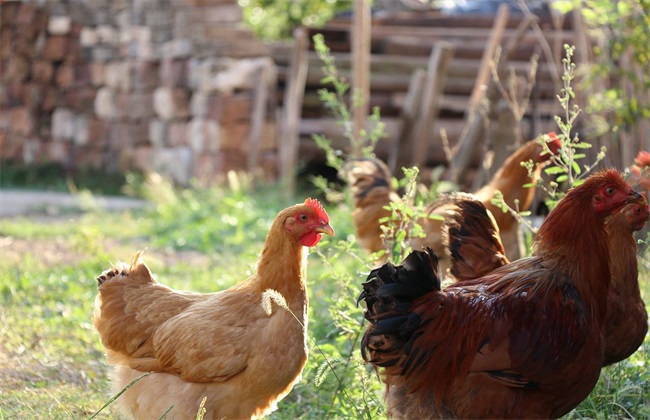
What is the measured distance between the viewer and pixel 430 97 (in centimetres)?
1169

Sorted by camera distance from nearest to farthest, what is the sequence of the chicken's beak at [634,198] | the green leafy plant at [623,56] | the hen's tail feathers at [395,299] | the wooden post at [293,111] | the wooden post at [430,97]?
the hen's tail feathers at [395,299] < the chicken's beak at [634,198] < the green leafy plant at [623,56] < the wooden post at [430,97] < the wooden post at [293,111]

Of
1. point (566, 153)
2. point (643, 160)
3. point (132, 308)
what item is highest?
point (566, 153)

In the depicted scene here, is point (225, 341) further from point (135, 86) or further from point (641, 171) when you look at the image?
point (135, 86)

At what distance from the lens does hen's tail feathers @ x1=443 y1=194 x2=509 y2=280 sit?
466 cm

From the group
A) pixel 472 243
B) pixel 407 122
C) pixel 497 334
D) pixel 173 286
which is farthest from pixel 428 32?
pixel 497 334

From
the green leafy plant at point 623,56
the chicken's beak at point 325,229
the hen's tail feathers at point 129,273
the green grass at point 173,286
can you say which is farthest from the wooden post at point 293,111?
the chicken's beak at point 325,229

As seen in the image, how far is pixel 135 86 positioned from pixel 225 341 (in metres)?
12.4

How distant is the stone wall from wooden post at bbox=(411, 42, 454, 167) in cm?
244

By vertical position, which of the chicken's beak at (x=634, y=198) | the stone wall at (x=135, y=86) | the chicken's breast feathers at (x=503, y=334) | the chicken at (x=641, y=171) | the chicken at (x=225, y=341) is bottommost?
the stone wall at (x=135, y=86)

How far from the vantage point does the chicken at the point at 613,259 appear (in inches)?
180

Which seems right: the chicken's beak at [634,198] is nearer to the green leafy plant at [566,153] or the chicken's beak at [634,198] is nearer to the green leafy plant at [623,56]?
the green leafy plant at [566,153]

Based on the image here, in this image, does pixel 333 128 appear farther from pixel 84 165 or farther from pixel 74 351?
pixel 74 351

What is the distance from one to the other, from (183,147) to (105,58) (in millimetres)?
3253

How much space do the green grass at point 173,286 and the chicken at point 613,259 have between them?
9.2 inches
